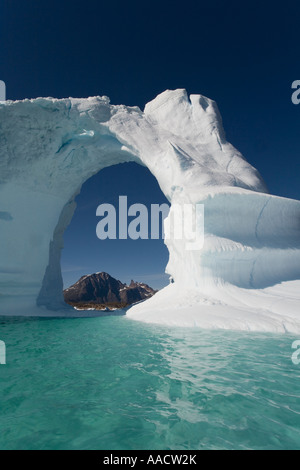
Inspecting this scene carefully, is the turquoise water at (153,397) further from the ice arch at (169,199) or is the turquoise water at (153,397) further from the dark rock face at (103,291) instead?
the dark rock face at (103,291)

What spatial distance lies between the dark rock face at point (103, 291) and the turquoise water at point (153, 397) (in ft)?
242

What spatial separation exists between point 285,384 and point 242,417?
0.96 m

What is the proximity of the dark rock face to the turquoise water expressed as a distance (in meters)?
73.7

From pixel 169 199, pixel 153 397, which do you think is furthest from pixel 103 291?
pixel 153 397

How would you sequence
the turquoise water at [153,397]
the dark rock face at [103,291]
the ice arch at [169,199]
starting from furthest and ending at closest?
the dark rock face at [103,291]
the ice arch at [169,199]
the turquoise water at [153,397]

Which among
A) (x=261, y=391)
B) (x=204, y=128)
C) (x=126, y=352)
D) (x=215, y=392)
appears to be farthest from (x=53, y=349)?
(x=204, y=128)

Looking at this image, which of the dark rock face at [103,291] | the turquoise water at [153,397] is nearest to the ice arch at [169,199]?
the turquoise water at [153,397]

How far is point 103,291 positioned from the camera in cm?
8544

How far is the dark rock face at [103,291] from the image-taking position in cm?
7790

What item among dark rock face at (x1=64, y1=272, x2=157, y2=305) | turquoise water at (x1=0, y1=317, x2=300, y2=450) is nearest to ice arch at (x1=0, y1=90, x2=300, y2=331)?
turquoise water at (x1=0, y1=317, x2=300, y2=450)

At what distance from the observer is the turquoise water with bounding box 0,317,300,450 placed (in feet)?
6.48

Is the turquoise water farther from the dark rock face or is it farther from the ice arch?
the dark rock face
